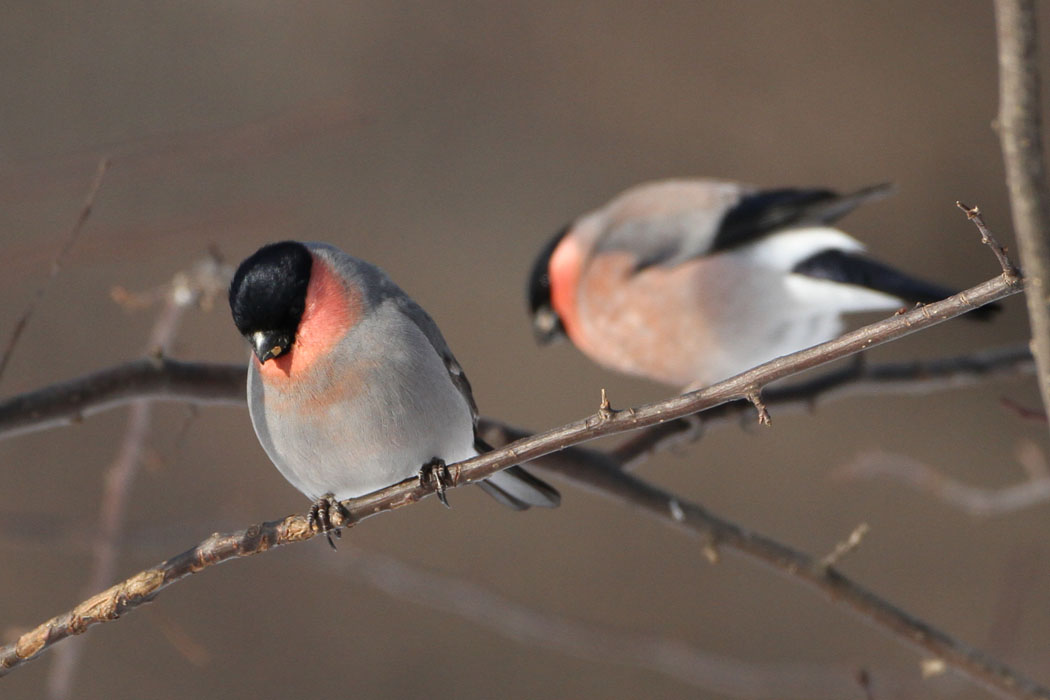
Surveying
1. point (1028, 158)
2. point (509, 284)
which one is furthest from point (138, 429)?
point (509, 284)

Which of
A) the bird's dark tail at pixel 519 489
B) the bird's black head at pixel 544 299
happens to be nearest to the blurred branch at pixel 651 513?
the bird's dark tail at pixel 519 489

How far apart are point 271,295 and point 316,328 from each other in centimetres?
6

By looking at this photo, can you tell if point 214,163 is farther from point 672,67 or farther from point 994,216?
point 994,216

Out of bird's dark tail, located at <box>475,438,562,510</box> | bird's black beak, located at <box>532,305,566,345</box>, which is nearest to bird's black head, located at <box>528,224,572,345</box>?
bird's black beak, located at <box>532,305,566,345</box>

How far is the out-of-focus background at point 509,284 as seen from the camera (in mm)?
A: 2197

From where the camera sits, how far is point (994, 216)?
2471 millimetres

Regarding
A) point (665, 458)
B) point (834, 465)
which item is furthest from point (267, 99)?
point (834, 465)

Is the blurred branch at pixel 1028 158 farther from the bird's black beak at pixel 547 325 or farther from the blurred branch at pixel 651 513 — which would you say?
the bird's black beak at pixel 547 325

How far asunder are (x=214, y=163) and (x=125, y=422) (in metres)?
0.60

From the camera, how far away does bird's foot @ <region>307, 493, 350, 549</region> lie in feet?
2.26

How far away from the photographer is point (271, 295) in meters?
0.74

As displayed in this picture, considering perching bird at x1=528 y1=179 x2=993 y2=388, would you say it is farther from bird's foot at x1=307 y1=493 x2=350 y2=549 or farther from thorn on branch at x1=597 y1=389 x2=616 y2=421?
thorn on branch at x1=597 y1=389 x2=616 y2=421

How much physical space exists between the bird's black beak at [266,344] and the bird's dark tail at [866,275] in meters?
0.99

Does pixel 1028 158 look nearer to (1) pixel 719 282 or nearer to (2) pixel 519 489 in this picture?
(2) pixel 519 489
